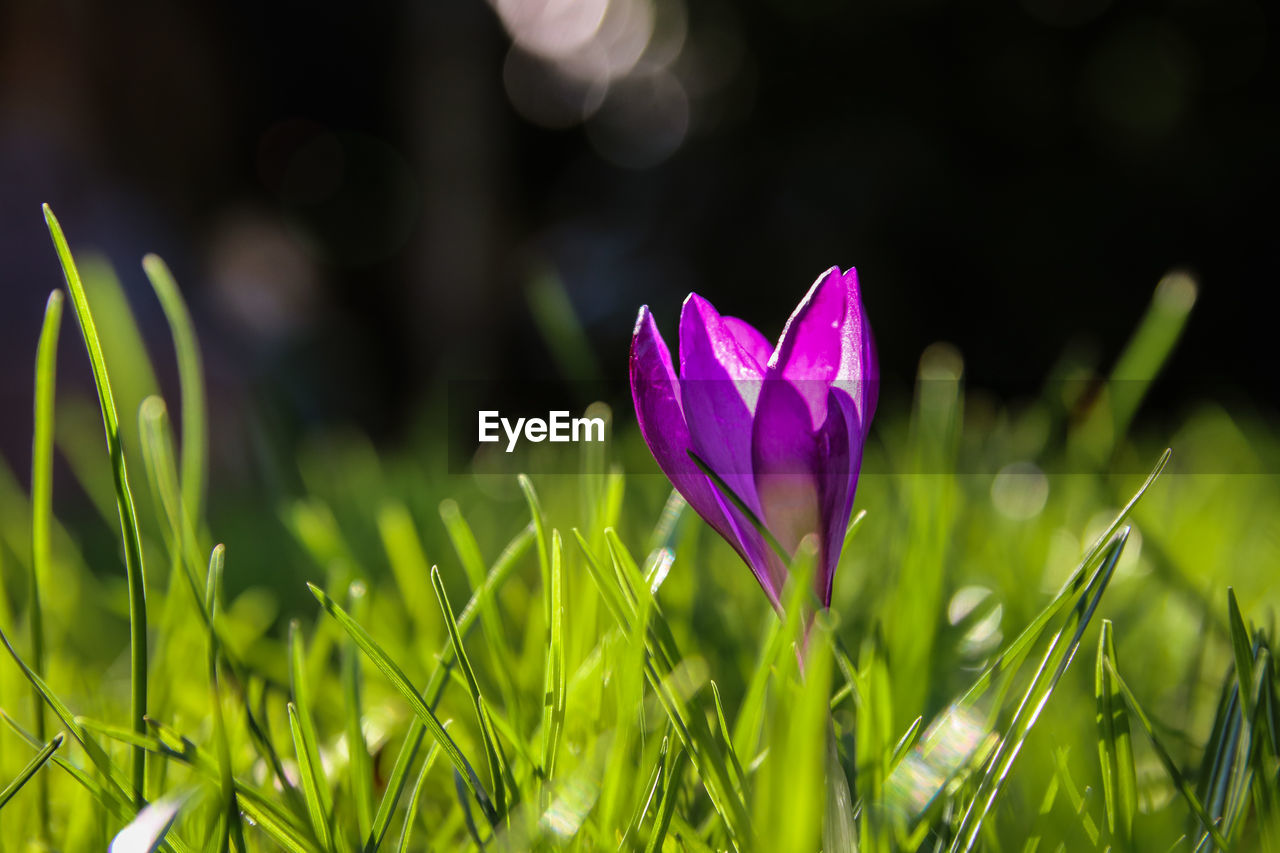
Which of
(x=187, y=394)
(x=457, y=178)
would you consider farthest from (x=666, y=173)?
(x=187, y=394)

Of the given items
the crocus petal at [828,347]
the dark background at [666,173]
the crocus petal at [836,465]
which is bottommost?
the crocus petal at [836,465]

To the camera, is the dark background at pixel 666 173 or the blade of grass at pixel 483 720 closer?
the blade of grass at pixel 483 720

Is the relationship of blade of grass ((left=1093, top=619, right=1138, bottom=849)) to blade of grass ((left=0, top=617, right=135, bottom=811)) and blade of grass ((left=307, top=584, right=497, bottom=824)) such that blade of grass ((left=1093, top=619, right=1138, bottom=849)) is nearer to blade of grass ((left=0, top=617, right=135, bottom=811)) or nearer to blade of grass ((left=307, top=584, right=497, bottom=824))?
blade of grass ((left=307, top=584, right=497, bottom=824))

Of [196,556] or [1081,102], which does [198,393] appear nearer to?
[196,556]

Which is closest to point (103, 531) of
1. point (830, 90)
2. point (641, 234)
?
point (641, 234)

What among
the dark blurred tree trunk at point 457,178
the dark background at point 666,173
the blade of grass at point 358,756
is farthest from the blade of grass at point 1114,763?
the dark blurred tree trunk at point 457,178

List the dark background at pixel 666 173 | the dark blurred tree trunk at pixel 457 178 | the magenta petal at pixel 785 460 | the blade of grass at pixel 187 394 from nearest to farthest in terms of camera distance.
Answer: the magenta petal at pixel 785 460, the blade of grass at pixel 187 394, the dark background at pixel 666 173, the dark blurred tree trunk at pixel 457 178

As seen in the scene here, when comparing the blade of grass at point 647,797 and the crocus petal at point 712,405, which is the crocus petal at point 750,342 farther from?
the blade of grass at point 647,797

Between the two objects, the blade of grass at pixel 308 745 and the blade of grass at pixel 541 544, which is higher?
the blade of grass at pixel 541 544

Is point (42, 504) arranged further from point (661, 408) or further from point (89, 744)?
point (661, 408)
